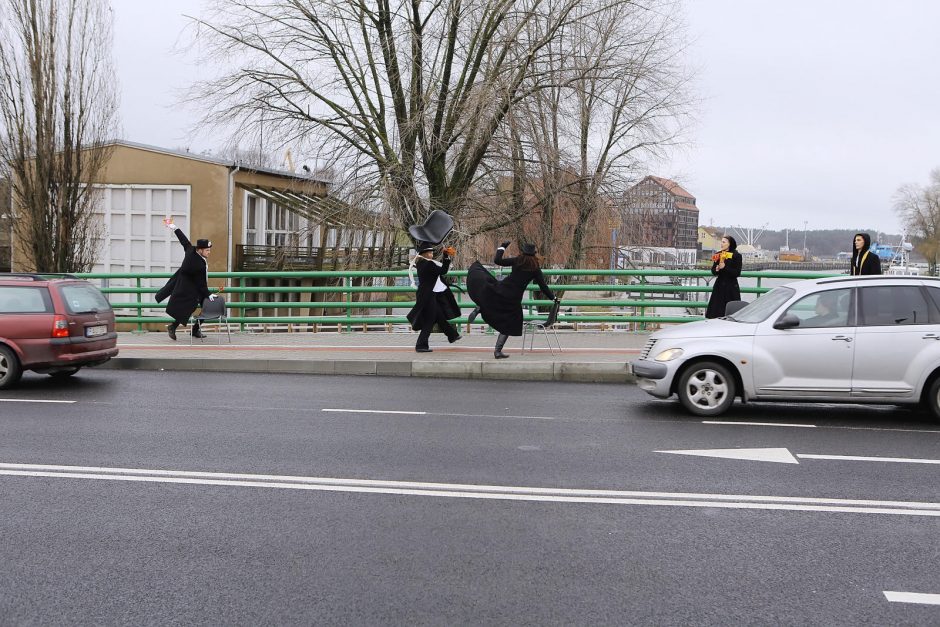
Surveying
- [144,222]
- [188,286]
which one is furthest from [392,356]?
[144,222]

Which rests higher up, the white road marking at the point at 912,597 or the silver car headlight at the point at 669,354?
the silver car headlight at the point at 669,354

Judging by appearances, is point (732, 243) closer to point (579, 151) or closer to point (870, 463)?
point (870, 463)

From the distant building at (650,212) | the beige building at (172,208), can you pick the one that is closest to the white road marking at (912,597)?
the distant building at (650,212)

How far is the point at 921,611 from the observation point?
4.31 m

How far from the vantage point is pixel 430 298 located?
1425cm

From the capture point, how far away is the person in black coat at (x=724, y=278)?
44.7ft

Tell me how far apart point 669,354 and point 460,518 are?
4.77 m

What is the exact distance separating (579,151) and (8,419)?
1819cm

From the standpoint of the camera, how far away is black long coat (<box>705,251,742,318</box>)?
13625 millimetres

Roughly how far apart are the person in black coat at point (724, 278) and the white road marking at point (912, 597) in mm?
9347

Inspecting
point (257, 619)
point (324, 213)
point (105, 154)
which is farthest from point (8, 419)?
point (105, 154)

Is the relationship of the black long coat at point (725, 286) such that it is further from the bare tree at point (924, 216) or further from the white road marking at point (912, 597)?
the bare tree at point (924, 216)

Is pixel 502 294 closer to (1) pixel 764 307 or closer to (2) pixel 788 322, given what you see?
(1) pixel 764 307

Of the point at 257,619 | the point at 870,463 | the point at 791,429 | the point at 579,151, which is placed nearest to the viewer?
the point at 257,619
